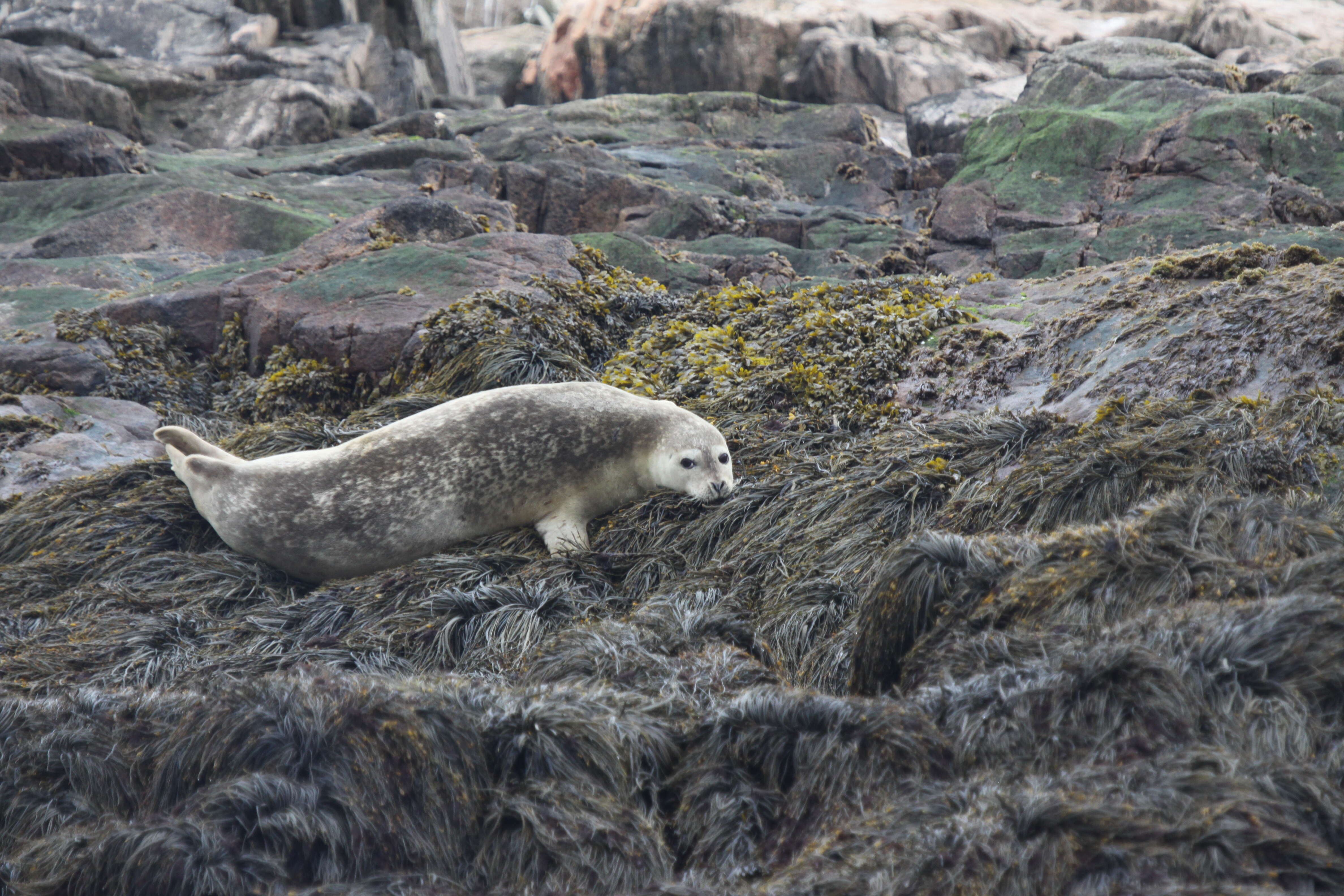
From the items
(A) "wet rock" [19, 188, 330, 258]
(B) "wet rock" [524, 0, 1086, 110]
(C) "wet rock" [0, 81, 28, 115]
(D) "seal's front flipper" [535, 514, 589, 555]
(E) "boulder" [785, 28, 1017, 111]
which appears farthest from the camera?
(B) "wet rock" [524, 0, 1086, 110]

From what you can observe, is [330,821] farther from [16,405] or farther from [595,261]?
[595,261]

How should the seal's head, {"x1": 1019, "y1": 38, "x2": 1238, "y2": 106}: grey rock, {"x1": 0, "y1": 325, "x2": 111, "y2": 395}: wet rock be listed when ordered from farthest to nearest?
{"x1": 1019, "y1": 38, "x2": 1238, "y2": 106}: grey rock, {"x1": 0, "y1": 325, "x2": 111, "y2": 395}: wet rock, the seal's head

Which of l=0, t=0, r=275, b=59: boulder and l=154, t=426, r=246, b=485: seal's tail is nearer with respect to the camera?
l=154, t=426, r=246, b=485: seal's tail

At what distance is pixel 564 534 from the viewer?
4.66 m

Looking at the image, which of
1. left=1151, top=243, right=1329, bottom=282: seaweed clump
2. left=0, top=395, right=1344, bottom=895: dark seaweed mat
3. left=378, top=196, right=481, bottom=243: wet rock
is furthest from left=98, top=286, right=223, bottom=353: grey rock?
left=1151, top=243, right=1329, bottom=282: seaweed clump

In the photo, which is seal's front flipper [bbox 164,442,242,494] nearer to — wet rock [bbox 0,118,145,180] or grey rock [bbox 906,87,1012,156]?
wet rock [bbox 0,118,145,180]

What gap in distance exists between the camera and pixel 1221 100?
1195 centimetres

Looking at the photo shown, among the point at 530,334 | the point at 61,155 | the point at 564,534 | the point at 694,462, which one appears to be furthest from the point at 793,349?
the point at 61,155

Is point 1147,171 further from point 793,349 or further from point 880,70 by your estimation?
point 880,70

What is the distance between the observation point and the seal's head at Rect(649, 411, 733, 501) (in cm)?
468

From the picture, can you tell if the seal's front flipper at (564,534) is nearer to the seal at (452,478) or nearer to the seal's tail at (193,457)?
the seal at (452,478)

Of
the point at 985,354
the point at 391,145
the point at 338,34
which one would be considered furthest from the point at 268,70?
the point at 985,354

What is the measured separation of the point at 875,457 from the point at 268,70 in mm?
23555

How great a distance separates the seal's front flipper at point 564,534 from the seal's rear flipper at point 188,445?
160 cm
